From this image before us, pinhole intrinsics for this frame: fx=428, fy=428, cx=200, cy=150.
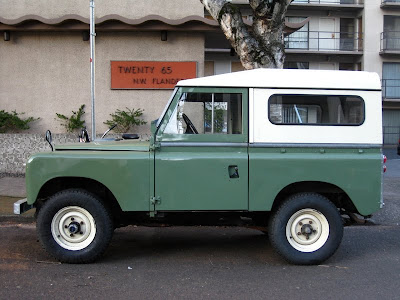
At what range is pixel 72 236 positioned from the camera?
5023 mm

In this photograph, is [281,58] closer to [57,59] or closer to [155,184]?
[155,184]

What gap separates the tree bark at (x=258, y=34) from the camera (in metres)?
7.91

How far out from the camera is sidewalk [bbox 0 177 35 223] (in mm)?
7309

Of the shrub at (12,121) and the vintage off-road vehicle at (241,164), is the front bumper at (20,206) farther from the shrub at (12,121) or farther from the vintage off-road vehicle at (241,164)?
the shrub at (12,121)

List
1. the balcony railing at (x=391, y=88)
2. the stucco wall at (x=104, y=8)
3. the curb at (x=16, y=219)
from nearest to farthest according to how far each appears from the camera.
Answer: the curb at (x=16, y=219)
the stucco wall at (x=104, y=8)
the balcony railing at (x=391, y=88)

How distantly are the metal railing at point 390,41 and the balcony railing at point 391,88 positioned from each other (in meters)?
2.15

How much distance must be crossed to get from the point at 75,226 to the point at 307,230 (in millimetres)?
2715

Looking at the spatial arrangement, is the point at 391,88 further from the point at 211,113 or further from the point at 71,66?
the point at 211,113

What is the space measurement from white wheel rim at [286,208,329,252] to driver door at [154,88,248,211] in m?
0.66

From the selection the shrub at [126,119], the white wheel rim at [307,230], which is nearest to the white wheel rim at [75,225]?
the white wheel rim at [307,230]

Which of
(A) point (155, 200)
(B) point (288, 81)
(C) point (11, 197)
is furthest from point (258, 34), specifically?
(C) point (11, 197)

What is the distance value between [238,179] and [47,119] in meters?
8.16

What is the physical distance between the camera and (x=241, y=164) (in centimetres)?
491

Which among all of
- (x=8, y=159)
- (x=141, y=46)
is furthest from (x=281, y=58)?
(x=8, y=159)
